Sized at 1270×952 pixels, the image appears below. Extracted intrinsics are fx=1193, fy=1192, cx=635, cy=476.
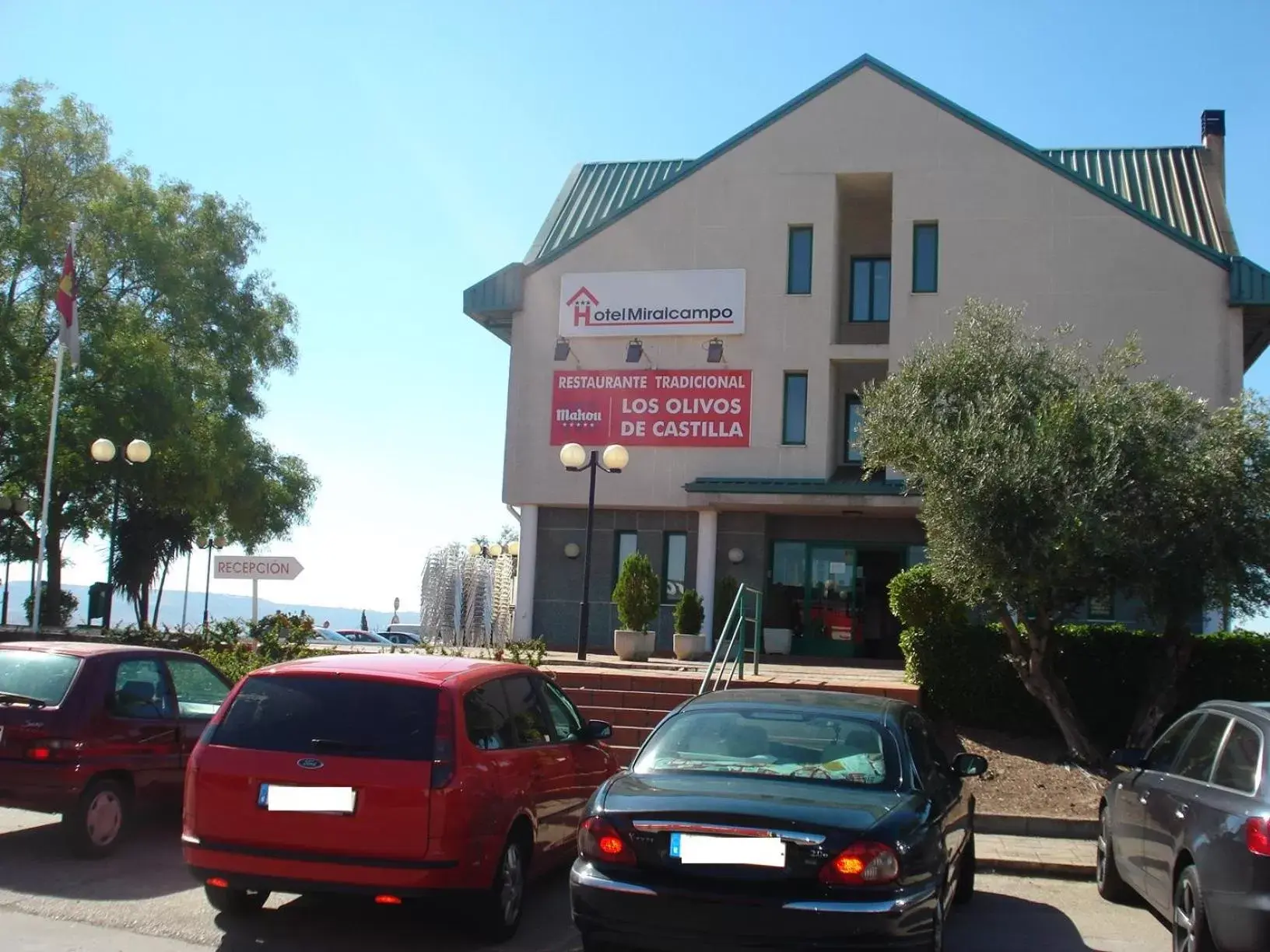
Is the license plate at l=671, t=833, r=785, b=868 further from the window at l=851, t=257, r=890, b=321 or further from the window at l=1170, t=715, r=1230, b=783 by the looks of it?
the window at l=851, t=257, r=890, b=321

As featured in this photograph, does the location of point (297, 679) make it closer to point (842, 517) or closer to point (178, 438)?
point (842, 517)

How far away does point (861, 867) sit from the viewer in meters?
5.07

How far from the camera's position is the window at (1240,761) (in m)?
5.96

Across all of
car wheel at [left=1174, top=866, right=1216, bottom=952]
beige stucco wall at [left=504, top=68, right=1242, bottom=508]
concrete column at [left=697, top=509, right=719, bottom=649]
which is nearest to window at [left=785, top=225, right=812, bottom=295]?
beige stucco wall at [left=504, top=68, right=1242, bottom=508]

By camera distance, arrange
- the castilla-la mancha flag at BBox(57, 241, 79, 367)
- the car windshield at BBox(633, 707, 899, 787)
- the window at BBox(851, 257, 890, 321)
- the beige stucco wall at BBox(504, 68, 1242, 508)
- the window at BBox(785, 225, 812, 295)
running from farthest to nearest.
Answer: the window at BBox(851, 257, 890, 321) < the window at BBox(785, 225, 812, 295) < the beige stucco wall at BBox(504, 68, 1242, 508) < the castilla-la mancha flag at BBox(57, 241, 79, 367) < the car windshield at BBox(633, 707, 899, 787)

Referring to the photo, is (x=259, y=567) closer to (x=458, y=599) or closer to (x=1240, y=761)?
(x=458, y=599)

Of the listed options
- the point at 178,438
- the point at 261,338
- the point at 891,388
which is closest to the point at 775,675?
the point at 891,388

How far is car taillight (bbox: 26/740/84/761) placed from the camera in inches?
319

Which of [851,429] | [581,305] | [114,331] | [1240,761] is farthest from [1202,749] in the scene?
[114,331]

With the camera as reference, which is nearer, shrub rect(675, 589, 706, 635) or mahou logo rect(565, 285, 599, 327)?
shrub rect(675, 589, 706, 635)

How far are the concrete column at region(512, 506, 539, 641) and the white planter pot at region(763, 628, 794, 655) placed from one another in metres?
4.80

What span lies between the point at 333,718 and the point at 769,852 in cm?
256

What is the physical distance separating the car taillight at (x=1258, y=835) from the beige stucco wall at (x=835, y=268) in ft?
56.4

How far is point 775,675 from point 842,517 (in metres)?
8.12
